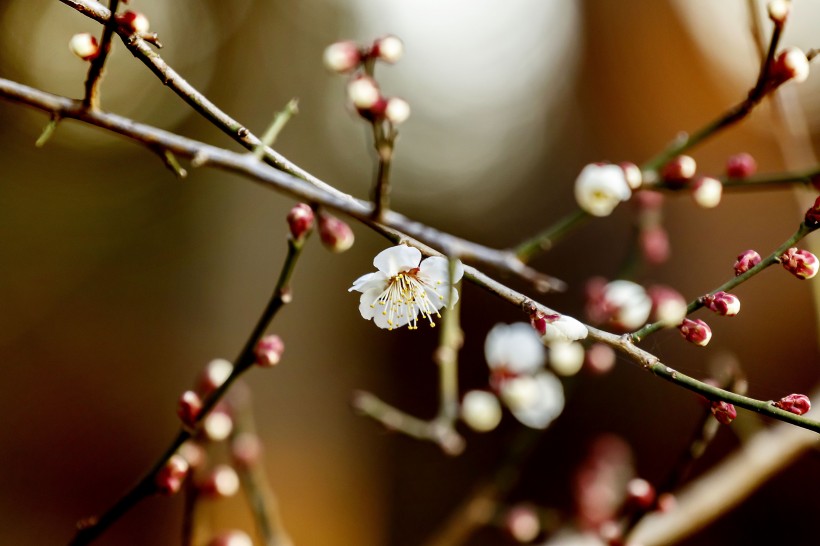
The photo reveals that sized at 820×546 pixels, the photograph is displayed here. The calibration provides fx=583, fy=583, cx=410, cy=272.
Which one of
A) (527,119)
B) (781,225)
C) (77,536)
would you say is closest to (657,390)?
(781,225)

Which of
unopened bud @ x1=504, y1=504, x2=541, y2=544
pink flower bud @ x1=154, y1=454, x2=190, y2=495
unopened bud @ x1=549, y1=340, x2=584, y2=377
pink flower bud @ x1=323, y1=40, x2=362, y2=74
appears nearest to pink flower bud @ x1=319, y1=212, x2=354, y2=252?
pink flower bud @ x1=323, y1=40, x2=362, y2=74

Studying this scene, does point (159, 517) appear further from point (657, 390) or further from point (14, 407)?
point (657, 390)

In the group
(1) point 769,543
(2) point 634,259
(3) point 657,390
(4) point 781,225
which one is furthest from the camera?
(3) point 657,390

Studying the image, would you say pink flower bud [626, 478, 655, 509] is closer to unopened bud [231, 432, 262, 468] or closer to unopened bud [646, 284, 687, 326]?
unopened bud [646, 284, 687, 326]

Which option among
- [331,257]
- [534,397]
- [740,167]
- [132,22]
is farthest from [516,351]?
[331,257]

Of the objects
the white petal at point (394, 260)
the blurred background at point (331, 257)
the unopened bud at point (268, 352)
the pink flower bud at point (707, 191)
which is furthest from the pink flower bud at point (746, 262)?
the blurred background at point (331, 257)

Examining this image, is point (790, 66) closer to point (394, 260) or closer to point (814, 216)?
point (814, 216)

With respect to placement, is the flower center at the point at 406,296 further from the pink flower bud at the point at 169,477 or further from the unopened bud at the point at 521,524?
the unopened bud at the point at 521,524
